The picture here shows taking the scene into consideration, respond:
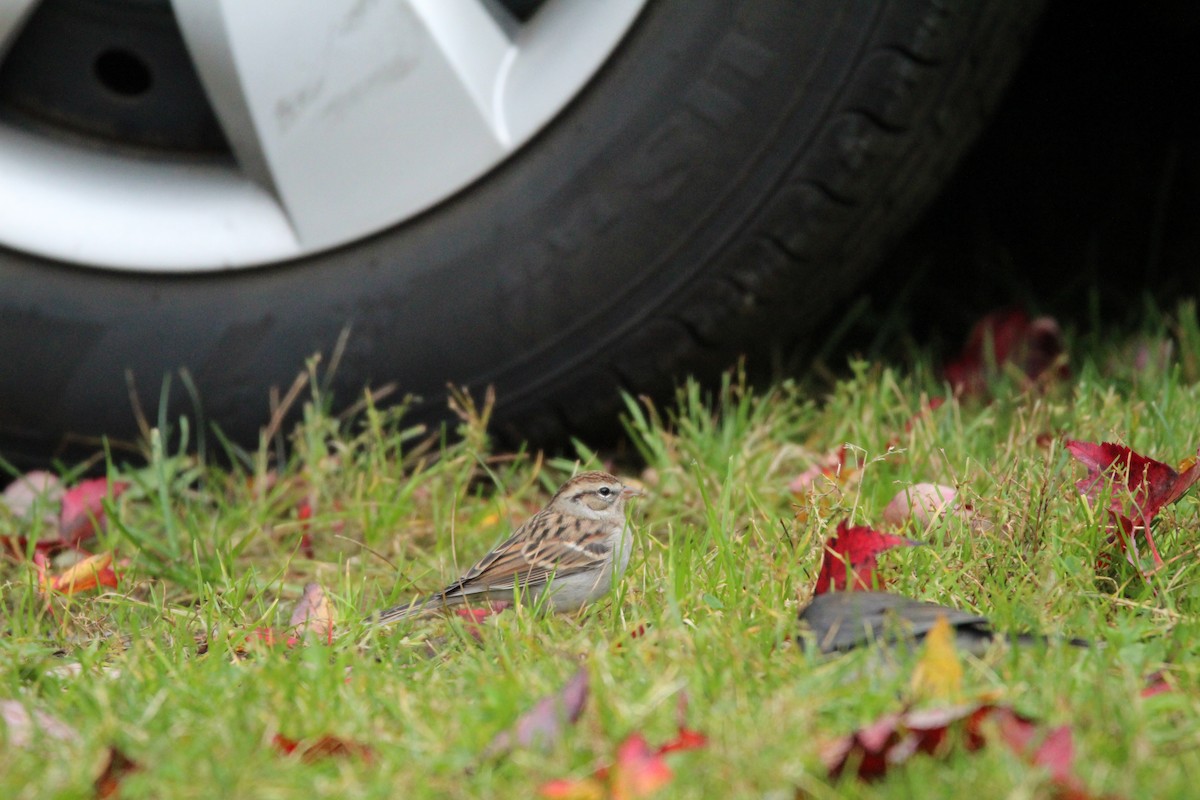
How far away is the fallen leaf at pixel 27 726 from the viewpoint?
1988mm

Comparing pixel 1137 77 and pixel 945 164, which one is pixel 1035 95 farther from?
pixel 945 164

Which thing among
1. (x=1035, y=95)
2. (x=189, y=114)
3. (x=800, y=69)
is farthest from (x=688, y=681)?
(x=1035, y=95)

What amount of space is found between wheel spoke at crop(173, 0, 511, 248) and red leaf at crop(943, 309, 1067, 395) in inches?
61.6

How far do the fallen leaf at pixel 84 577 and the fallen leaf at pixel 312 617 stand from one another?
43cm

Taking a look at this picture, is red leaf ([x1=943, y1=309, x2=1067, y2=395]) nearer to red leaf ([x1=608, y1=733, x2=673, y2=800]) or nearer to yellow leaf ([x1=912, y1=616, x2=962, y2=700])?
yellow leaf ([x1=912, y1=616, x2=962, y2=700])

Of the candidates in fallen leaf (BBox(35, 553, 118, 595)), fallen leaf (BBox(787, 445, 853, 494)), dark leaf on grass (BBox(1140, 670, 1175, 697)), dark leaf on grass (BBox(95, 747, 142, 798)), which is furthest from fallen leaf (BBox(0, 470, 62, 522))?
dark leaf on grass (BBox(1140, 670, 1175, 697))

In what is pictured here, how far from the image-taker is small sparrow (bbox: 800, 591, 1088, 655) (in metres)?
2.12

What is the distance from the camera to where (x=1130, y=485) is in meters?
2.62

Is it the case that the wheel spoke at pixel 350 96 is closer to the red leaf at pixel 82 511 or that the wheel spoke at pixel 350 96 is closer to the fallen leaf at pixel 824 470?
the red leaf at pixel 82 511

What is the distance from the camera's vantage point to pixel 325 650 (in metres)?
2.30

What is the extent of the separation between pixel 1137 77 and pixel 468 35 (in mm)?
2444

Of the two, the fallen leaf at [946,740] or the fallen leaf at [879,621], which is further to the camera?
the fallen leaf at [879,621]

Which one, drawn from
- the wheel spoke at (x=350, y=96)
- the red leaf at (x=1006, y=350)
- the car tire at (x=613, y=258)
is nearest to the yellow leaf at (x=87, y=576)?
the car tire at (x=613, y=258)

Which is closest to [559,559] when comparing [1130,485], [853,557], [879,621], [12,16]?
[853,557]
